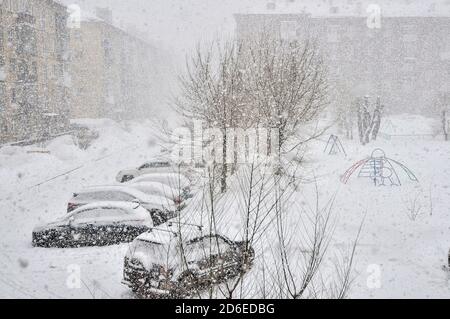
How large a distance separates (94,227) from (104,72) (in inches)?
1583

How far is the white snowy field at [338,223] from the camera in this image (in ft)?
28.0

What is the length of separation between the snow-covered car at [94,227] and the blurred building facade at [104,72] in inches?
1350

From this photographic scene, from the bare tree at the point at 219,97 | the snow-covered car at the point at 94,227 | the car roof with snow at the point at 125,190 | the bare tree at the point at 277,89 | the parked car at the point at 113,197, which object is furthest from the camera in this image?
the bare tree at the point at 277,89

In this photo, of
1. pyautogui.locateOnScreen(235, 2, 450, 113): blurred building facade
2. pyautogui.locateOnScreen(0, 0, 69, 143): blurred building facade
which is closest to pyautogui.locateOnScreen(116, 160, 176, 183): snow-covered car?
pyautogui.locateOnScreen(0, 0, 69, 143): blurred building facade

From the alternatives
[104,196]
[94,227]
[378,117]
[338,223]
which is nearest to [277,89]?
[338,223]

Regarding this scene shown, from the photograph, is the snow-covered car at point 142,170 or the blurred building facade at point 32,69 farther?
the blurred building facade at point 32,69

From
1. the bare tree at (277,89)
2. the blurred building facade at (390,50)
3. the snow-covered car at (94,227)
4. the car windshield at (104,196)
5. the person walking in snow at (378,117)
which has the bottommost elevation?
the snow-covered car at (94,227)

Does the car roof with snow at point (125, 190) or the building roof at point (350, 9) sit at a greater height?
the building roof at point (350, 9)

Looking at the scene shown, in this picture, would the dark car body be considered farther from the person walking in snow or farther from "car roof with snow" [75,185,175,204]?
the person walking in snow

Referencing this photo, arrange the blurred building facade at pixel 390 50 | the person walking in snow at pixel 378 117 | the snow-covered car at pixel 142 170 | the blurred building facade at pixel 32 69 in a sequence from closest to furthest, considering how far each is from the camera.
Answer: the snow-covered car at pixel 142 170, the blurred building facade at pixel 32 69, the person walking in snow at pixel 378 117, the blurred building facade at pixel 390 50

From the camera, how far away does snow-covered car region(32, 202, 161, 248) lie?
10.5 meters

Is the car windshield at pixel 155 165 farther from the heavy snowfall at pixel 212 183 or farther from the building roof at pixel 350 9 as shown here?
the building roof at pixel 350 9

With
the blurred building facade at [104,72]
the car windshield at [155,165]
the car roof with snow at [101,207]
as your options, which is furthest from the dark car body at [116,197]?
the blurred building facade at [104,72]
